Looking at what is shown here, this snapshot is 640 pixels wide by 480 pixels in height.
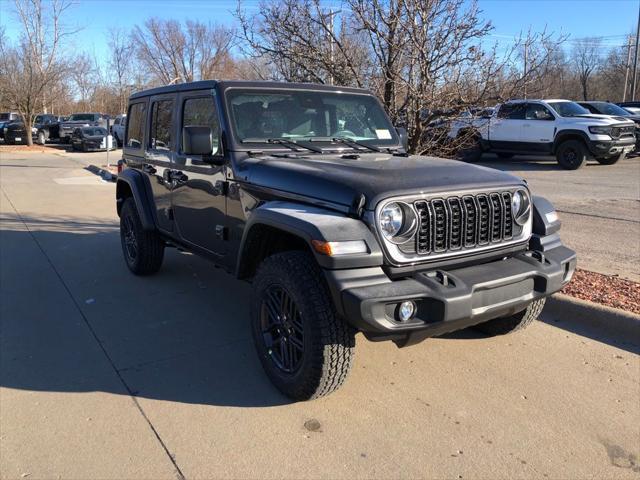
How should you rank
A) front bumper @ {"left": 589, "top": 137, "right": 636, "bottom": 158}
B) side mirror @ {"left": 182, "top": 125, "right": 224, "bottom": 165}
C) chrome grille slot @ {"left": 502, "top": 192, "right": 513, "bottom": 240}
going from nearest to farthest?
1. chrome grille slot @ {"left": 502, "top": 192, "right": 513, "bottom": 240}
2. side mirror @ {"left": 182, "top": 125, "right": 224, "bottom": 165}
3. front bumper @ {"left": 589, "top": 137, "right": 636, "bottom": 158}

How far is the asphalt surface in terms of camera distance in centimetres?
287

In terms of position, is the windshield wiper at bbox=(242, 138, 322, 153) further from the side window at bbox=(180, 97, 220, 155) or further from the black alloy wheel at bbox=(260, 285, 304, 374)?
the black alloy wheel at bbox=(260, 285, 304, 374)

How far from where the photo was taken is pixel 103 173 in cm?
1769

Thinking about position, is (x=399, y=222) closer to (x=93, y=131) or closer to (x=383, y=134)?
(x=383, y=134)

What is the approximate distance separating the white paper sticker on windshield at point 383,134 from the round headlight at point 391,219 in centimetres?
178

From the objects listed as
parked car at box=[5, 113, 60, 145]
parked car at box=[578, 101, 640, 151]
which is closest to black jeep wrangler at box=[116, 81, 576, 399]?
parked car at box=[578, 101, 640, 151]

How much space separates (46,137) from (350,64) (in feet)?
113

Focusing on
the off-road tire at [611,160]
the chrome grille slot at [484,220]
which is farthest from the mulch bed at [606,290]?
the off-road tire at [611,160]

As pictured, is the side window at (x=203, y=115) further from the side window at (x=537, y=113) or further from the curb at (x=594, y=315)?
the side window at (x=537, y=113)

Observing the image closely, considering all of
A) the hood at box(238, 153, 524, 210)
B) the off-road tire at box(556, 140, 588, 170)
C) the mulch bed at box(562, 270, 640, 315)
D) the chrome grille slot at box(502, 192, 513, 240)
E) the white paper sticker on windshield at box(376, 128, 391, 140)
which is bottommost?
the mulch bed at box(562, 270, 640, 315)

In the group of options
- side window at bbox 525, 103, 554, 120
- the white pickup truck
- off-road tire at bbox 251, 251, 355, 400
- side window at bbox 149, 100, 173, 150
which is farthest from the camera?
side window at bbox 525, 103, 554, 120

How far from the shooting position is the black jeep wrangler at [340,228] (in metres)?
2.99

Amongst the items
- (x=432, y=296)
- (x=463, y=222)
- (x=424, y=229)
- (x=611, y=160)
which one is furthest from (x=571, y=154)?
(x=432, y=296)

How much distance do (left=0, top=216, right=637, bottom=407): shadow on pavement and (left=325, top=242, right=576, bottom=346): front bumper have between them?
1010 mm
